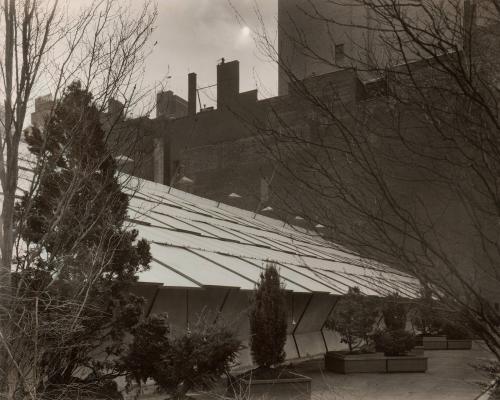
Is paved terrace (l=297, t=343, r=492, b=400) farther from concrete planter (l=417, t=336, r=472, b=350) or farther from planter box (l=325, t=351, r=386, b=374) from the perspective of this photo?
concrete planter (l=417, t=336, r=472, b=350)

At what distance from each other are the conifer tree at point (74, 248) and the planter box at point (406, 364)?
25.6ft

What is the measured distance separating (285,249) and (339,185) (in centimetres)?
1560

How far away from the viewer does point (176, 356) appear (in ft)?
27.2

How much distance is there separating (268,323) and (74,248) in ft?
16.6

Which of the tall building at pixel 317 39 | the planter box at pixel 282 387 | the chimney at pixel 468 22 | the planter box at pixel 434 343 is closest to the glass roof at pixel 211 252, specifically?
the planter box at pixel 282 387

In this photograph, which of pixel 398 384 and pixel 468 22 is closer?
pixel 468 22

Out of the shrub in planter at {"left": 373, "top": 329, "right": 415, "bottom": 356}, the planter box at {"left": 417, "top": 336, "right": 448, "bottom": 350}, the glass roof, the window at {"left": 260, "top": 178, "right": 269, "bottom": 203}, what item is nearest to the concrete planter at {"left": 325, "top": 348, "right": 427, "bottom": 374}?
the shrub in planter at {"left": 373, "top": 329, "right": 415, "bottom": 356}

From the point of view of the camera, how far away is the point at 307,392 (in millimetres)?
9680

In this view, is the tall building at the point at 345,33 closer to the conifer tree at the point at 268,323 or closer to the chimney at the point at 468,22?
the chimney at the point at 468,22

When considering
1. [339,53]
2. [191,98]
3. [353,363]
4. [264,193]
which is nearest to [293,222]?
[339,53]

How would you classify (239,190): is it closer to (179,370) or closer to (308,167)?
(179,370)

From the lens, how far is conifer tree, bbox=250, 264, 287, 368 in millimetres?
10250

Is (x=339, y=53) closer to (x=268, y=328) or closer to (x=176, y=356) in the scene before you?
(x=176, y=356)

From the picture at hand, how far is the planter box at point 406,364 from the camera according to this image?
46.9 ft
